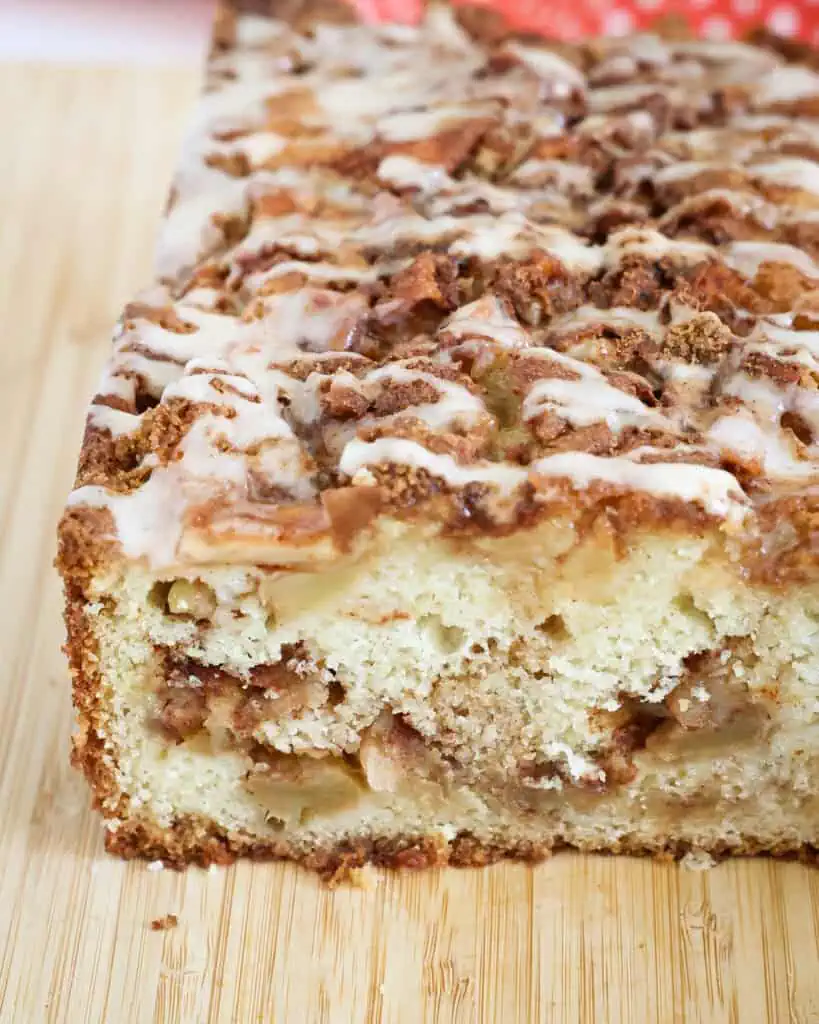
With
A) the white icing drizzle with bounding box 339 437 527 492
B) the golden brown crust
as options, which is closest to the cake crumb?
the golden brown crust

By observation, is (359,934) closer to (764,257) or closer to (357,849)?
(357,849)

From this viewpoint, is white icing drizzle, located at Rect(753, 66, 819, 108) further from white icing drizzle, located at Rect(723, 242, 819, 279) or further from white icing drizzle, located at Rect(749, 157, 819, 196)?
white icing drizzle, located at Rect(723, 242, 819, 279)

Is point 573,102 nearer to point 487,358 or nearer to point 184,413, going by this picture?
point 487,358

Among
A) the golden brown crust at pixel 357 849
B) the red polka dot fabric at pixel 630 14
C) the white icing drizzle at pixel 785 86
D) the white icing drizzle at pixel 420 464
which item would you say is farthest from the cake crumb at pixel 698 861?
the red polka dot fabric at pixel 630 14

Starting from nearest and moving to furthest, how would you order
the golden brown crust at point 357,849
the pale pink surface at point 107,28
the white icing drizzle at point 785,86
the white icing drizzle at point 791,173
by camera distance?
the golden brown crust at point 357,849, the white icing drizzle at point 791,173, the white icing drizzle at point 785,86, the pale pink surface at point 107,28

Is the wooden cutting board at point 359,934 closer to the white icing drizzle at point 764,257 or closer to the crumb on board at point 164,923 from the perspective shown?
the crumb on board at point 164,923

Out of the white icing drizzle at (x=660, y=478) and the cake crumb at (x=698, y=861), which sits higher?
the white icing drizzle at (x=660, y=478)

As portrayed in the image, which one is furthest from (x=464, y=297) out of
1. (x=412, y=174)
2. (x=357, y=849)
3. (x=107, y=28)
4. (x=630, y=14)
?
(x=107, y=28)
